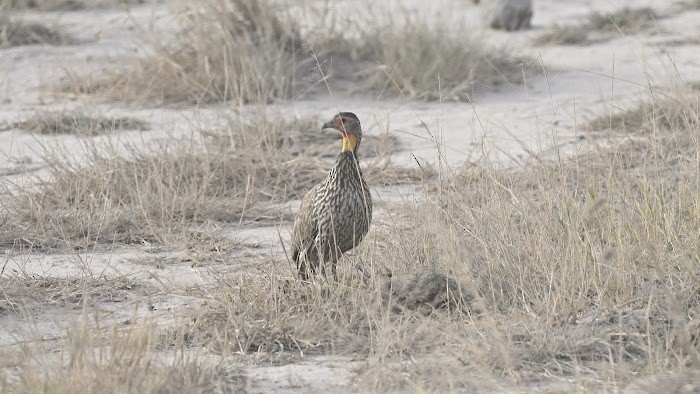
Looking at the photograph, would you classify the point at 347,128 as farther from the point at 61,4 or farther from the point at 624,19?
the point at 61,4

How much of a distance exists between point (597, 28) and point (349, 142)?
7.16 m

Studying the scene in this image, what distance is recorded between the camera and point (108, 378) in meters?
4.09

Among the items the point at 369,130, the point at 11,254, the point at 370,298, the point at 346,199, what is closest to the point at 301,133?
the point at 369,130

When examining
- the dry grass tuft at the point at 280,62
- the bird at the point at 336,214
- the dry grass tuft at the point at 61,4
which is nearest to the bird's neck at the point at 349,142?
the bird at the point at 336,214

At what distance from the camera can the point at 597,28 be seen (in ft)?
39.7

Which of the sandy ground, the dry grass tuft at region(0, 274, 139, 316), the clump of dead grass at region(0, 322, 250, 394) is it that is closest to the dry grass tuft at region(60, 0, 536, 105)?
the sandy ground

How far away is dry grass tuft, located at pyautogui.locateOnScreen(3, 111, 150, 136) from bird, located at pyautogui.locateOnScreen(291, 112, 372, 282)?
3.45 metres

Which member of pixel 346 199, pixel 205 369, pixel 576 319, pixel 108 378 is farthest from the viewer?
pixel 346 199

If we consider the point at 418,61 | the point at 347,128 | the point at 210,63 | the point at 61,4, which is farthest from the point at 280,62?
the point at 61,4

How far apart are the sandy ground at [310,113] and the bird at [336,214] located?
0.56 ft

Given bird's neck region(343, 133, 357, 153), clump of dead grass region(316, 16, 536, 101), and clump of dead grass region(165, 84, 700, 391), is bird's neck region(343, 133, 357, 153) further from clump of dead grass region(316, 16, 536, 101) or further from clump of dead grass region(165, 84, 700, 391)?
clump of dead grass region(316, 16, 536, 101)

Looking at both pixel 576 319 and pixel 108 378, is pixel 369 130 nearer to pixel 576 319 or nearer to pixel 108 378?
pixel 576 319

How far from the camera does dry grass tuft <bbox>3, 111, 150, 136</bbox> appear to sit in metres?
8.76

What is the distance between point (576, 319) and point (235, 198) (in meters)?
3.00
